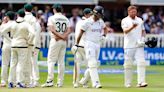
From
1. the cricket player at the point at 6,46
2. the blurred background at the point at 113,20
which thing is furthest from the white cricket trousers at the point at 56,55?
the blurred background at the point at 113,20

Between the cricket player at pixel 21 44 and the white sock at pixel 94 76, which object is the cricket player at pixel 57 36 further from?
the white sock at pixel 94 76

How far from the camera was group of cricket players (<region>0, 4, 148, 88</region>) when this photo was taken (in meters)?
19.9

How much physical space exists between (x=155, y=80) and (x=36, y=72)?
4.95m

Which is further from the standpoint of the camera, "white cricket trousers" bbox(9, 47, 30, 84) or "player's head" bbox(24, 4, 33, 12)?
"player's head" bbox(24, 4, 33, 12)

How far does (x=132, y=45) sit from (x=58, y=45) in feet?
7.91

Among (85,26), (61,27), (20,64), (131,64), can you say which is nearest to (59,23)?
(61,27)

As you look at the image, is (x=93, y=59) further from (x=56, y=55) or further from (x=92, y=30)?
(x=56, y=55)

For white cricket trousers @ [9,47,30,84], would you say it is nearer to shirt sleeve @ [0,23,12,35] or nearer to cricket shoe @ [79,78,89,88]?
shirt sleeve @ [0,23,12,35]

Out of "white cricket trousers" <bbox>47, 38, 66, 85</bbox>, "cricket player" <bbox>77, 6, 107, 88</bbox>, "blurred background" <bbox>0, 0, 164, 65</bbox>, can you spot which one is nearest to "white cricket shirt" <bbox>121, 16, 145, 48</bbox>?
"cricket player" <bbox>77, 6, 107, 88</bbox>

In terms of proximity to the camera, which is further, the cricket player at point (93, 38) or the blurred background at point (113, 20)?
the blurred background at point (113, 20)

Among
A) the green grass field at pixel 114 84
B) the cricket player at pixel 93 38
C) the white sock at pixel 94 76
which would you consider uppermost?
the cricket player at pixel 93 38

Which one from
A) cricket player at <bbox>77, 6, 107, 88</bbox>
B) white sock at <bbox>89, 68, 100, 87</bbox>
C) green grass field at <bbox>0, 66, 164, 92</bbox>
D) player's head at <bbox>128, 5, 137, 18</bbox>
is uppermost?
player's head at <bbox>128, 5, 137, 18</bbox>

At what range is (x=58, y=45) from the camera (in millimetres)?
20359

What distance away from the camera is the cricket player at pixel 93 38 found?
65.4ft
